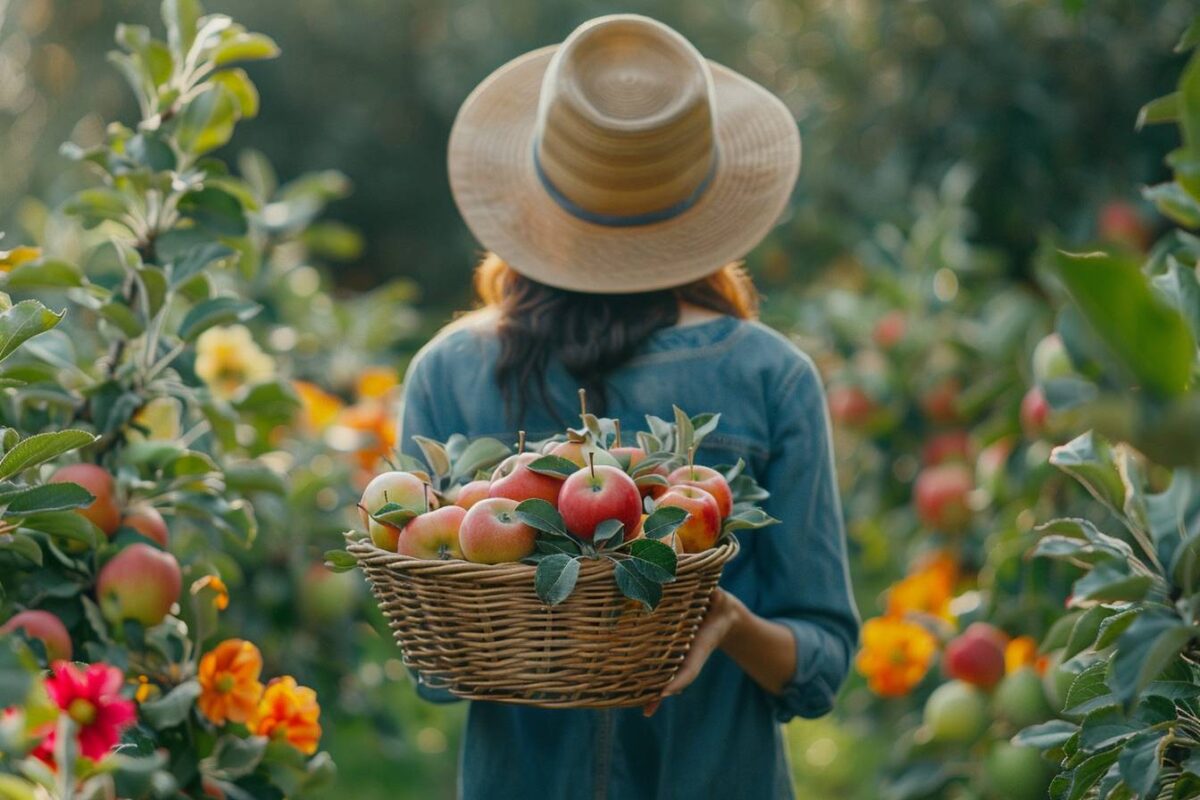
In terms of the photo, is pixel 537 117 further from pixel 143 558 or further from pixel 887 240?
pixel 887 240

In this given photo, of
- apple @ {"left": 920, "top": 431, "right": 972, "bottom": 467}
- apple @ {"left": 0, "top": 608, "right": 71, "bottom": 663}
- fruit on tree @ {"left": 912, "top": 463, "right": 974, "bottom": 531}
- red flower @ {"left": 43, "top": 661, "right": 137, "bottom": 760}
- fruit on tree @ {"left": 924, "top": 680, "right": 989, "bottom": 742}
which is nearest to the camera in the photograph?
red flower @ {"left": 43, "top": 661, "right": 137, "bottom": 760}

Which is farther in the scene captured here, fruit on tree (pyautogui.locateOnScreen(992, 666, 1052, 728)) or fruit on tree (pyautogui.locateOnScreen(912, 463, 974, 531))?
fruit on tree (pyautogui.locateOnScreen(912, 463, 974, 531))

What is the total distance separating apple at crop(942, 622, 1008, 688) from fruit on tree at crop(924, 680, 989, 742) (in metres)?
0.03

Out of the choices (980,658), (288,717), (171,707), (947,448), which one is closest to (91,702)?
(171,707)

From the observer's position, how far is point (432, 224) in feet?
33.4

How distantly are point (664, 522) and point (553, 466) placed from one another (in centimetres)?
13

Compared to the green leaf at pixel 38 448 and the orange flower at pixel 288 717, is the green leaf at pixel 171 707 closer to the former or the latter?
the orange flower at pixel 288 717

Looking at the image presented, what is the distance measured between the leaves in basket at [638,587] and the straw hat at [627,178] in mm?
468

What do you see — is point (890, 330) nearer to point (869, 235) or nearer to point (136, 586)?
point (869, 235)

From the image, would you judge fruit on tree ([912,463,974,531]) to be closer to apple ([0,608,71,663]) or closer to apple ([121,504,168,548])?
apple ([121,504,168,548])

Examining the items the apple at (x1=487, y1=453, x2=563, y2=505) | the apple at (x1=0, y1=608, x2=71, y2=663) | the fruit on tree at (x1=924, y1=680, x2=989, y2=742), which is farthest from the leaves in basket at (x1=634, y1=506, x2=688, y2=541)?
the fruit on tree at (x1=924, y1=680, x2=989, y2=742)

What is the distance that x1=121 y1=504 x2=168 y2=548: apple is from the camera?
1788 millimetres

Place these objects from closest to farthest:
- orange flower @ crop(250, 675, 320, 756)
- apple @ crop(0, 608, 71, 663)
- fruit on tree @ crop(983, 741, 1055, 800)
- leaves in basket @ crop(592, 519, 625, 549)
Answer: leaves in basket @ crop(592, 519, 625, 549), apple @ crop(0, 608, 71, 663), orange flower @ crop(250, 675, 320, 756), fruit on tree @ crop(983, 741, 1055, 800)

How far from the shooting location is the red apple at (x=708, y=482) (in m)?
1.45
